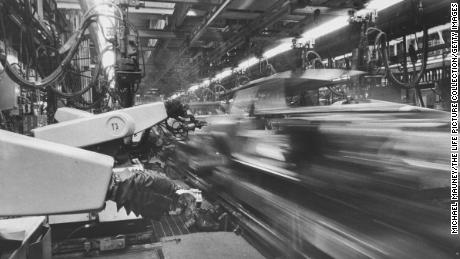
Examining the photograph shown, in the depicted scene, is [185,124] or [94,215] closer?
[185,124]

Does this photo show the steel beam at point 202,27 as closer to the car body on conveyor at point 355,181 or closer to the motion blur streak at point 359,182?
the car body on conveyor at point 355,181

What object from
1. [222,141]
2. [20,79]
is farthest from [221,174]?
[20,79]

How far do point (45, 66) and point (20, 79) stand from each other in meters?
1.32

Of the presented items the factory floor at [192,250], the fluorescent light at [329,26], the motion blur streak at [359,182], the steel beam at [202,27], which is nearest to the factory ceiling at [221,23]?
the steel beam at [202,27]

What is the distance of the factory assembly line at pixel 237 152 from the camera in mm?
1271

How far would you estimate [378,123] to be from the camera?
244 centimetres

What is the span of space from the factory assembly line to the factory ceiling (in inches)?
1.9

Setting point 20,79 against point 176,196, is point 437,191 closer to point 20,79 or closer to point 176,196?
point 176,196

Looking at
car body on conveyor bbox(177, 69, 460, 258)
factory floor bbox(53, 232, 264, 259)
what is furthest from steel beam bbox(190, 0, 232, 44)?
factory floor bbox(53, 232, 264, 259)

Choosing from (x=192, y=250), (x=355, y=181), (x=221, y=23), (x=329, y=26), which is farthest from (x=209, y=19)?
(x=355, y=181)

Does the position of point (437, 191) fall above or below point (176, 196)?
below

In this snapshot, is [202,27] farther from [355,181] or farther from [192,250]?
[355,181]

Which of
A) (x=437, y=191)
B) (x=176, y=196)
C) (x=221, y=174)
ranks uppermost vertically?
(x=176, y=196)

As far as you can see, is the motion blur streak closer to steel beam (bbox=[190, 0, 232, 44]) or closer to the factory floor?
the factory floor
